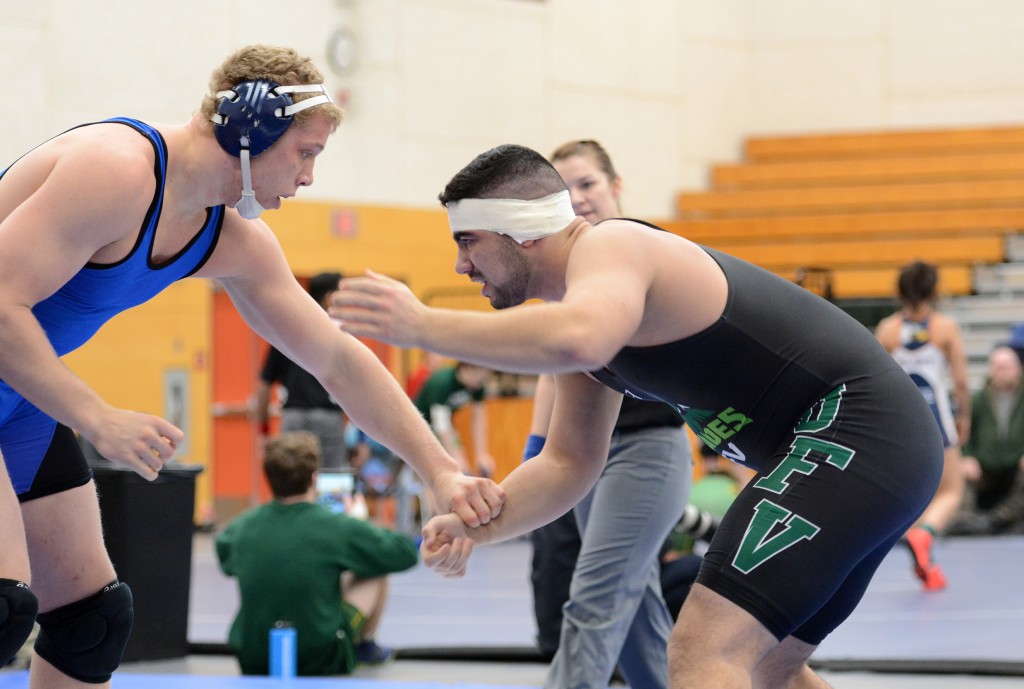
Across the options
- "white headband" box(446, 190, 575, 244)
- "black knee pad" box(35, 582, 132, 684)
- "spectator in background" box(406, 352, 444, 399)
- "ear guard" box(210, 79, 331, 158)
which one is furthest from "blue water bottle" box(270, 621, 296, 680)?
"spectator in background" box(406, 352, 444, 399)

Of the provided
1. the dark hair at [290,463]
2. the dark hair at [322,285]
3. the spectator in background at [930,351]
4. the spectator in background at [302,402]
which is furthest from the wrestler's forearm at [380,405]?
the spectator in background at [930,351]

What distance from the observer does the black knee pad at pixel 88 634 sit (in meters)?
3.50

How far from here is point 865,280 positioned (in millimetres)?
14867

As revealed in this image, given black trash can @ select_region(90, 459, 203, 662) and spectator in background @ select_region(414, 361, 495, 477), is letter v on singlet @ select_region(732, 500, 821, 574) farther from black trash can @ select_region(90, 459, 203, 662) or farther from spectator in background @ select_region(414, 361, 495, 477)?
spectator in background @ select_region(414, 361, 495, 477)

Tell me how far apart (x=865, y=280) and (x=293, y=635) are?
1049 centimetres

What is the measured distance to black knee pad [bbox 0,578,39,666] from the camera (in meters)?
3.04

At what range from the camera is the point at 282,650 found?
561 centimetres

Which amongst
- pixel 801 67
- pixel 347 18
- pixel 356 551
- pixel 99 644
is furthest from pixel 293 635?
pixel 801 67

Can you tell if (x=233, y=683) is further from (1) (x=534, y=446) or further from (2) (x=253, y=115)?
(2) (x=253, y=115)

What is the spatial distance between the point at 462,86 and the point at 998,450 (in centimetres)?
683

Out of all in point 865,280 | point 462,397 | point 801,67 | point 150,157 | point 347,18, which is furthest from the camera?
point 801,67

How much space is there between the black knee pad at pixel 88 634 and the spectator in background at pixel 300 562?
6.91 feet

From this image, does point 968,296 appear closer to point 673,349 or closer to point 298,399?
point 298,399

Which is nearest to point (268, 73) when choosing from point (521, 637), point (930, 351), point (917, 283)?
point (521, 637)
